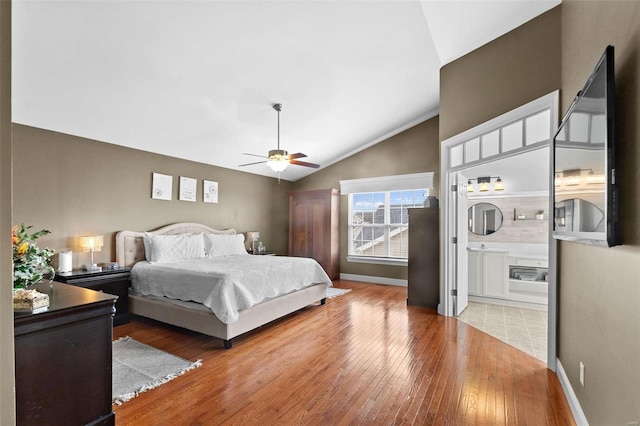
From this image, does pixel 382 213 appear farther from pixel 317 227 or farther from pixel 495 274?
pixel 495 274

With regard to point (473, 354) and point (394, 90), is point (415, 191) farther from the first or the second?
point (473, 354)

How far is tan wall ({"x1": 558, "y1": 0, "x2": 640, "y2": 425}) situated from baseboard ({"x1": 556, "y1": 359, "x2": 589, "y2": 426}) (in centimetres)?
6

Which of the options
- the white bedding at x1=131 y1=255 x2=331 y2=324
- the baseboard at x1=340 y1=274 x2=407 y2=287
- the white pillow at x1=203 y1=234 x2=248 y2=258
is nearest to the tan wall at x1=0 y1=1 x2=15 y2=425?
the white bedding at x1=131 y1=255 x2=331 y2=324

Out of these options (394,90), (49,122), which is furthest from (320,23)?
(49,122)

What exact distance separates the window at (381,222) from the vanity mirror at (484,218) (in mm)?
1005

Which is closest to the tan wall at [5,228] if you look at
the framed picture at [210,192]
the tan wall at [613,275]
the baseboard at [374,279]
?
the tan wall at [613,275]

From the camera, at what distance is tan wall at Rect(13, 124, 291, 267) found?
140 inches

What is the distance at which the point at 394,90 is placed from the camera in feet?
15.0

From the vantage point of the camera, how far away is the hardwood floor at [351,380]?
202 cm

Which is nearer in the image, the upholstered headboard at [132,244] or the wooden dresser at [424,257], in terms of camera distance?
the upholstered headboard at [132,244]

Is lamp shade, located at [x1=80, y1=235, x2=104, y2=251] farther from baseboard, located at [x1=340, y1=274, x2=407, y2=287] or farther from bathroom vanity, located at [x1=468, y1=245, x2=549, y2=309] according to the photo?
bathroom vanity, located at [x1=468, y1=245, x2=549, y2=309]

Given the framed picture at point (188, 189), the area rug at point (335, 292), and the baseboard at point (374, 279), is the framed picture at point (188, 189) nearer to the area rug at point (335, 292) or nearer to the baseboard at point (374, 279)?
the area rug at point (335, 292)

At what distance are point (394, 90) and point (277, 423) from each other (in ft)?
14.5

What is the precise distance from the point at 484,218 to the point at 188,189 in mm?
5612
